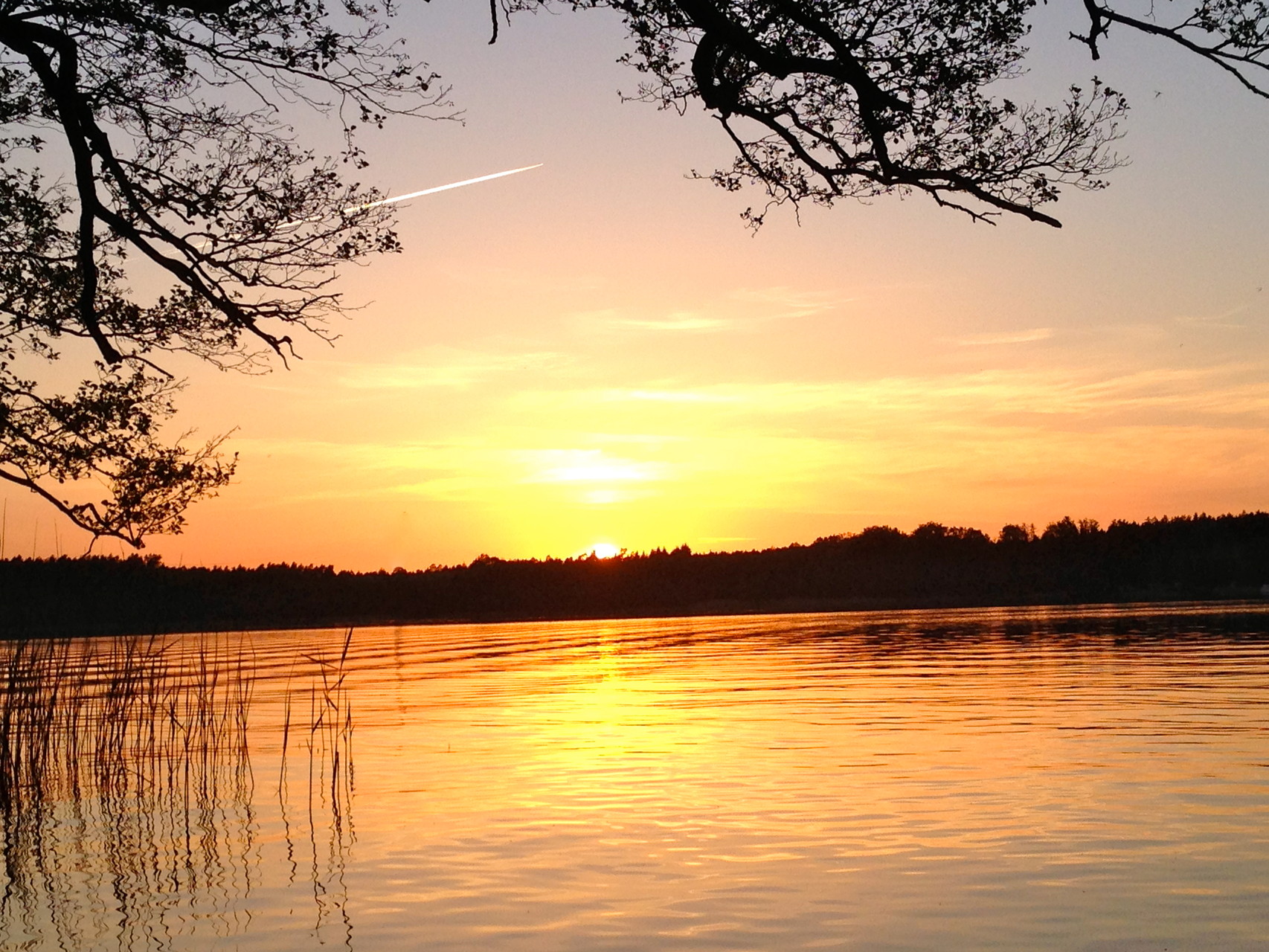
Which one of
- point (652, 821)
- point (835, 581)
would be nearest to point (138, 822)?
point (652, 821)

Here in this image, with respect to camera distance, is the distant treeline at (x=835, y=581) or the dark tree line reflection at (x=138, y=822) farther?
the distant treeline at (x=835, y=581)

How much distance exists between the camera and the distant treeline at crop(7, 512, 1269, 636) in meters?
117

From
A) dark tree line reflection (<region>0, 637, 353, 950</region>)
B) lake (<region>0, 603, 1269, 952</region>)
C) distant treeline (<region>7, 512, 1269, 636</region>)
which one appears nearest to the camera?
lake (<region>0, 603, 1269, 952</region>)

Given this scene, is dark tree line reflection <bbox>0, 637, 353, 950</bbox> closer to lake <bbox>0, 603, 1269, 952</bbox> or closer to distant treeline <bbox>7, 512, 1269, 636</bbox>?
lake <bbox>0, 603, 1269, 952</bbox>

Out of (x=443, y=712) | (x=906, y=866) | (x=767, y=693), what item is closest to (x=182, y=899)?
(x=906, y=866)

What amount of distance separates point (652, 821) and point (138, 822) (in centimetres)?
579

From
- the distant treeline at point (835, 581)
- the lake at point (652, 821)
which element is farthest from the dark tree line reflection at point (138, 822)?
the distant treeline at point (835, 581)

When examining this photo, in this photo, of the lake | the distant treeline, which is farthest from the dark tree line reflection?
the distant treeline

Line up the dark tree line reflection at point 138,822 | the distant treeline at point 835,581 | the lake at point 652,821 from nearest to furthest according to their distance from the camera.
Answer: the lake at point 652,821 → the dark tree line reflection at point 138,822 → the distant treeline at point 835,581

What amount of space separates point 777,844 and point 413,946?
3913mm

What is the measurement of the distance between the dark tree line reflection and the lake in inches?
1.9

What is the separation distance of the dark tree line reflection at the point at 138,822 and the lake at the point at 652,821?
5 cm

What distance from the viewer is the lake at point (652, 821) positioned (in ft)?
30.1

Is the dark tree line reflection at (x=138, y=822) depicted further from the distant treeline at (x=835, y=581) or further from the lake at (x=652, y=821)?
the distant treeline at (x=835, y=581)
